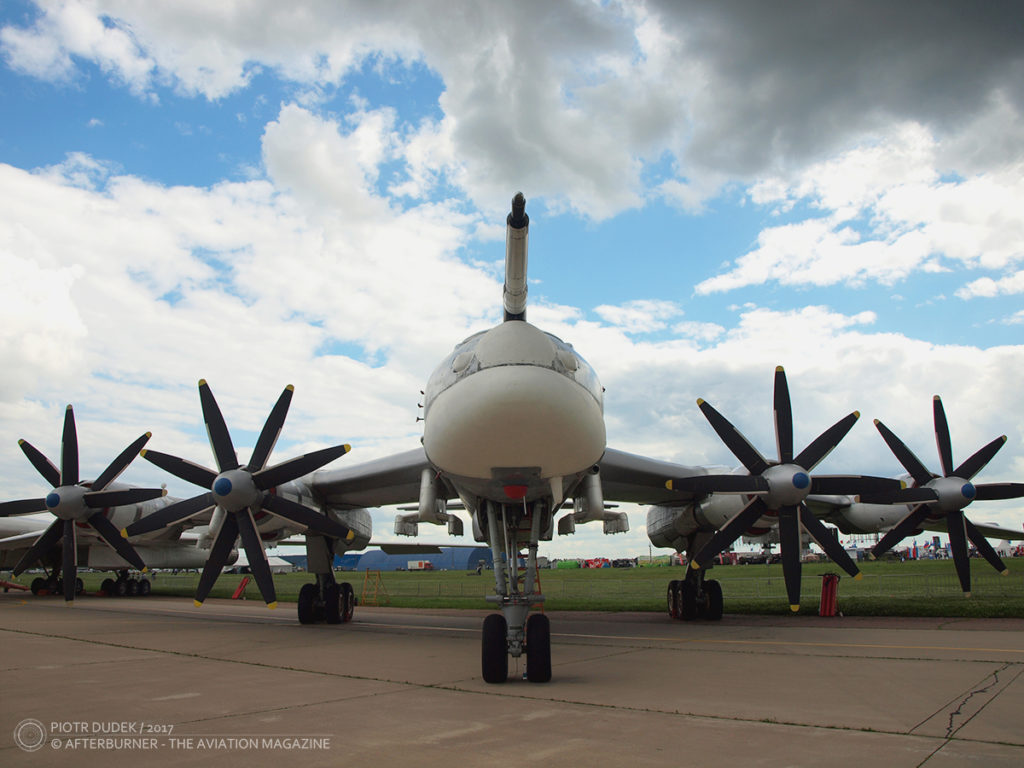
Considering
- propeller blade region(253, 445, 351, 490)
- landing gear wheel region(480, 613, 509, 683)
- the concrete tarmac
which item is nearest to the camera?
the concrete tarmac

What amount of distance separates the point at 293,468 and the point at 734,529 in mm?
7181

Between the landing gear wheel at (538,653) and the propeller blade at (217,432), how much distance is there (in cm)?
696

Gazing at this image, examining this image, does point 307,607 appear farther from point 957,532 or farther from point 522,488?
point 957,532

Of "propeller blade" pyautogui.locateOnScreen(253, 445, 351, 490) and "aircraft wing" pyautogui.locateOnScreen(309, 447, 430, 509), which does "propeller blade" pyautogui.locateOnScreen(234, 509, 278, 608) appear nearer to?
"propeller blade" pyautogui.locateOnScreen(253, 445, 351, 490)

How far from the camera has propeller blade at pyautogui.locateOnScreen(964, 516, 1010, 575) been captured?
40.2 ft

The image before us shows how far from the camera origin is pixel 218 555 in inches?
440

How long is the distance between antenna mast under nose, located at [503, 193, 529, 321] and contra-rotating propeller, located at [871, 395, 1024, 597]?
9178mm

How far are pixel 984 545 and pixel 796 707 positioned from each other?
34.9ft

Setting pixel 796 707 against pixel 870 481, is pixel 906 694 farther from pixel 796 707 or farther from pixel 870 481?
pixel 870 481

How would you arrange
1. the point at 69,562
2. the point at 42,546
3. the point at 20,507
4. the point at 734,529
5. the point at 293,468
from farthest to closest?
1. the point at 20,507
2. the point at 42,546
3. the point at 69,562
4. the point at 293,468
5. the point at 734,529

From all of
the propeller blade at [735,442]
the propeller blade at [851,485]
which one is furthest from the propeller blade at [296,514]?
the propeller blade at [851,485]

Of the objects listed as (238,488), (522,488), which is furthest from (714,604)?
(238,488)

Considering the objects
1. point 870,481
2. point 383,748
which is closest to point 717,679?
point 383,748

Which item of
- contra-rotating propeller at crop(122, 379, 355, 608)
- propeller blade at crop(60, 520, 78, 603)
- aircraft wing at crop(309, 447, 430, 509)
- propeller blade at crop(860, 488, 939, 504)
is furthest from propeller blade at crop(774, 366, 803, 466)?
propeller blade at crop(60, 520, 78, 603)
